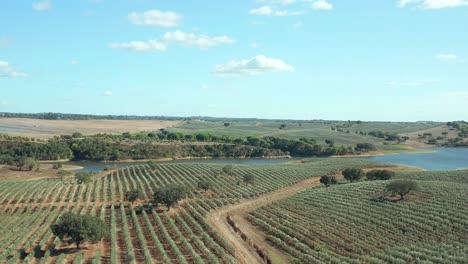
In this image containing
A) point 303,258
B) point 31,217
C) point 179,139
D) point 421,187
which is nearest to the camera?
point 303,258

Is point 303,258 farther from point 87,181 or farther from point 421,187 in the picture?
point 87,181

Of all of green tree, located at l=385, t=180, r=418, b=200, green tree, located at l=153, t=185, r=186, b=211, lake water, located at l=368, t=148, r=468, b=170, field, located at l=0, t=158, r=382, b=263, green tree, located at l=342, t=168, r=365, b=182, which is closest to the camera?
field, located at l=0, t=158, r=382, b=263

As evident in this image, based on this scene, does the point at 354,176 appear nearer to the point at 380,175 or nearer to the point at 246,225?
the point at 380,175

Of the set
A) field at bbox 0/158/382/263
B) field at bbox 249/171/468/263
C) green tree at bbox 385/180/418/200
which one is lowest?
field at bbox 0/158/382/263

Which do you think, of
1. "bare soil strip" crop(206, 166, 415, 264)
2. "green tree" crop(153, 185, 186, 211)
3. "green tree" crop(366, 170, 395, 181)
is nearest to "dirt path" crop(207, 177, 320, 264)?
"bare soil strip" crop(206, 166, 415, 264)

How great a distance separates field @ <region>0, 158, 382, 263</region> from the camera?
1428 inches

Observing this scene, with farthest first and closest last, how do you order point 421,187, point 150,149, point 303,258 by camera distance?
point 150,149 → point 421,187 → point 303,258

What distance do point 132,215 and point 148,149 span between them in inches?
3937

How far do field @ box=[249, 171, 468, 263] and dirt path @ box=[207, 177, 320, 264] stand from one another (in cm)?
106

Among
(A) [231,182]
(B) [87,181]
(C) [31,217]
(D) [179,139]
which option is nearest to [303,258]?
(C) [31,217]

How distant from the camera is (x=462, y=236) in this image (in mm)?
37031

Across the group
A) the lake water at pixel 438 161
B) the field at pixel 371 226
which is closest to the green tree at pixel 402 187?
the field at pixel 371 226

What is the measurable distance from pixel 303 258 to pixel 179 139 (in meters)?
160

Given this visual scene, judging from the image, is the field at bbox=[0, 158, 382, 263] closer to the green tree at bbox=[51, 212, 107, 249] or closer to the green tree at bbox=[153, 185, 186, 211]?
the green tree at bbox=[51, 212, 107, 249]
